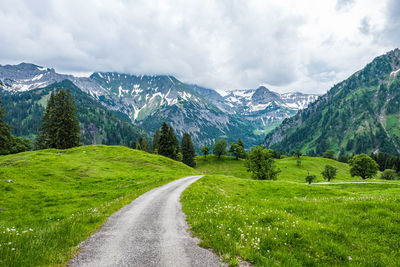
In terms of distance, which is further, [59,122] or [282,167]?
[282,167]

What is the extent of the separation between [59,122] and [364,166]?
108535 millimetres

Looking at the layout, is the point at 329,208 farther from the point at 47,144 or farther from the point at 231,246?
the point at 47,144

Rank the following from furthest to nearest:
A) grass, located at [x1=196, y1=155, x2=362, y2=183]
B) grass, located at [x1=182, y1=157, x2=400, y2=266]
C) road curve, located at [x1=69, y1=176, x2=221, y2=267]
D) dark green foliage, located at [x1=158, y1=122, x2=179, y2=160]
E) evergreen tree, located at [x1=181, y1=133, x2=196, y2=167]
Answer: evergreen tree, located at [x1=181, y1=133, x2=196, y2=167], grass, located at [x1=196, y1=155, x2=362, y2=183], dark green foliage, located at [x1=158, y1=122, x2=179, y2=160], road curve, located at [x1=69, y1=176, x2=221, y2=267], grass, located at [x1=182, y1=157, x2=400, y2=266]

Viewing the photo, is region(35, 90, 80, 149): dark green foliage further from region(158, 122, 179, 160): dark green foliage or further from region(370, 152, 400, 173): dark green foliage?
region(370, 152, 400, 173): dark green foliage

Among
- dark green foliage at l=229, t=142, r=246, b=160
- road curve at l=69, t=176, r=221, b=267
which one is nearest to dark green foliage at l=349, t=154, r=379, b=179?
dark green foliage at l=229, t=142, r=246, b=160

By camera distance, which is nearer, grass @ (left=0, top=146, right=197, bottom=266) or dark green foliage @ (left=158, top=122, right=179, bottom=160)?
grass @ (left=0, top=146, right=197, bottom=266)

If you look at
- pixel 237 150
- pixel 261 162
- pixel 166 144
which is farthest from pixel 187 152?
pixel 261 162

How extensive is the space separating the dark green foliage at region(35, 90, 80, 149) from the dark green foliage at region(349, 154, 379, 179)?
103044mm

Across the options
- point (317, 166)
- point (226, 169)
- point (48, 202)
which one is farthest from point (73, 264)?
point (317, 166)

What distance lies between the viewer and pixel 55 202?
20938 millimetres

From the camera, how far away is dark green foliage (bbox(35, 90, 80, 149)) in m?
61.5

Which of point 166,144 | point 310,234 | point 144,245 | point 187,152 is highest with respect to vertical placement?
point 166,144

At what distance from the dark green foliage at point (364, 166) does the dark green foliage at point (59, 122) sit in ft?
338

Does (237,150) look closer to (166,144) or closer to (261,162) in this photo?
(166,144)
